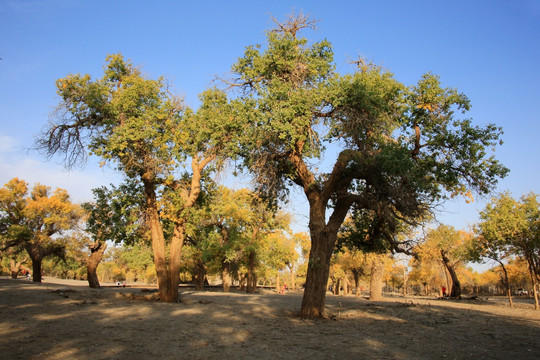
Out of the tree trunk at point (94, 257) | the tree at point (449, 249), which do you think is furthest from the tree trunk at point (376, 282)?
the tree trunk at point (94, 257)

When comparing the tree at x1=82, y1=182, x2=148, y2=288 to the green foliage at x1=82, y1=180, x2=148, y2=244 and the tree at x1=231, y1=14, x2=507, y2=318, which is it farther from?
the tree at x1=231, y1=14, x2=507, y2=318

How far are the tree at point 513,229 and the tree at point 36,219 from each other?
38.2 metres

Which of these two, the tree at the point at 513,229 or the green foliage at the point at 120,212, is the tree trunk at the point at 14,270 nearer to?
the green foliage at the point at 120,212

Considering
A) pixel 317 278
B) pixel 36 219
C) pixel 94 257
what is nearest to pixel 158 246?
pixel 317 278

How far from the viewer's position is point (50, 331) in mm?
8367

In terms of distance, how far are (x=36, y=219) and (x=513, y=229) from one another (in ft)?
139

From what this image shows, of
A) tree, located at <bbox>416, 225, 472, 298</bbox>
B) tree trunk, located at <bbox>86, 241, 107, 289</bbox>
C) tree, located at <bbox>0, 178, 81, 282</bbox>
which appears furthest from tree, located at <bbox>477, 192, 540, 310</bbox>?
tree, located at <bbox>0, 178, 81, 282</bbox>

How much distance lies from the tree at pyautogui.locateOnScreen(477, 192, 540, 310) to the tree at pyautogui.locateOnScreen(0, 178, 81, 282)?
38.2 meters

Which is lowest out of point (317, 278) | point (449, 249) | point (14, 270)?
point (14, 270)

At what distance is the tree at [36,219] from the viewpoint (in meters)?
32.6

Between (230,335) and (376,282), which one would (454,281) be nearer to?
(376,282)

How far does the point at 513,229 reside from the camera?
26.0m

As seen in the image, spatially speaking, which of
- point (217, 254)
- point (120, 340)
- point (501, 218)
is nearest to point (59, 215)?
point (217, 254)

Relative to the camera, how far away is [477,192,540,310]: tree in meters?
25.9
